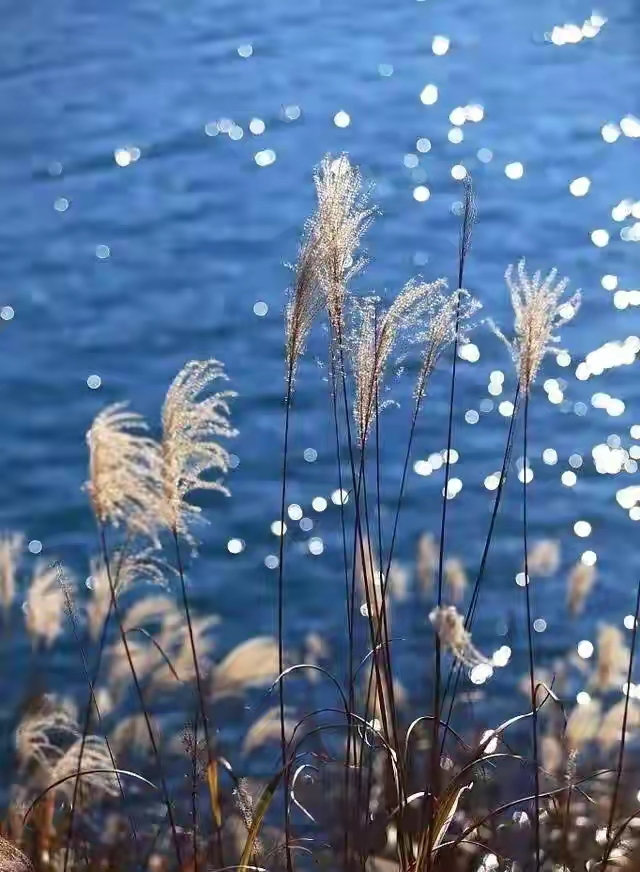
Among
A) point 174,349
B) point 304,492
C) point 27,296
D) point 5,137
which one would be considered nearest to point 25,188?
point 5,137

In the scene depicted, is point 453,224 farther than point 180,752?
Yes

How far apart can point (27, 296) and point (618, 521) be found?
7.68ft

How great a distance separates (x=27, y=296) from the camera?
500 centimetres

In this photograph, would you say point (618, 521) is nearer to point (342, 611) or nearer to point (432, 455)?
point (432, 455)

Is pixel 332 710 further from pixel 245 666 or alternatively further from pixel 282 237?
pixel 282 237

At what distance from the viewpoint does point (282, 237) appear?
5297 millimetres

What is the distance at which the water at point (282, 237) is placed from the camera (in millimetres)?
3801

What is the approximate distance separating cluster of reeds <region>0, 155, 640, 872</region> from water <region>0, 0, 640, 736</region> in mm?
240

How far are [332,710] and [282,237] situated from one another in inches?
147

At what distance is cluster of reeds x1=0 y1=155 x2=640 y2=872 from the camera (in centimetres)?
155

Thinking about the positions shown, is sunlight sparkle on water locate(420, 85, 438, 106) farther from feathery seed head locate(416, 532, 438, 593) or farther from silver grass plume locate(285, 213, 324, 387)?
silver grass plume locate(285, 213, 324, 387)

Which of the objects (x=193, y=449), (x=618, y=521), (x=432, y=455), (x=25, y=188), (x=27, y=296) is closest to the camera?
(x=193, y=449)

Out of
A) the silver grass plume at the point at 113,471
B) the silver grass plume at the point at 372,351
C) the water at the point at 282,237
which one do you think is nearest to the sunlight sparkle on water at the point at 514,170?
the water at the point at 282,237

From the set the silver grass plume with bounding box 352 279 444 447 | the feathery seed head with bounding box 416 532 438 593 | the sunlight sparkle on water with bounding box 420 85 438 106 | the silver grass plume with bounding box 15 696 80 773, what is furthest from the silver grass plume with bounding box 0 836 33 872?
the sunlight sparkle on water with bounding box 420 85 438 106
